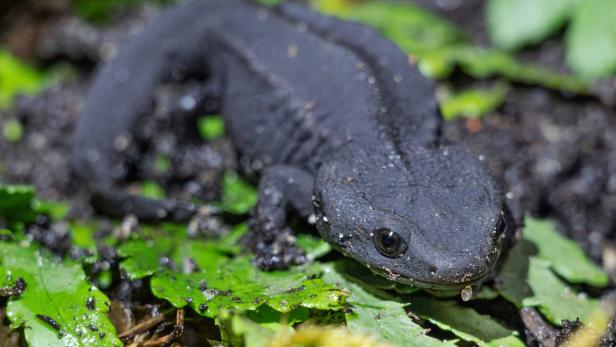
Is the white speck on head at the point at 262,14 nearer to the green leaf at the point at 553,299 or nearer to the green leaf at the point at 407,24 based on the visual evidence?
the green leaf at the point at 407,24

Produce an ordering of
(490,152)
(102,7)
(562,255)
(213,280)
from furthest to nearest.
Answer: (102,7) → (490,152) → (562,255) → (213,280)

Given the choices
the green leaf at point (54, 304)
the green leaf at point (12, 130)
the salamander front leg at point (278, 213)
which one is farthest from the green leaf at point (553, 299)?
the green leaf at point (12, 130)

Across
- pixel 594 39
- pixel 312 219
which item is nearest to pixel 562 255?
pixel 312 219

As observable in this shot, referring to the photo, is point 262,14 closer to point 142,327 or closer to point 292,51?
point 292,51

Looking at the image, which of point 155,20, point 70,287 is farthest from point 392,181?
point 155,20

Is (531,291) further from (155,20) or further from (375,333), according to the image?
(155,20)

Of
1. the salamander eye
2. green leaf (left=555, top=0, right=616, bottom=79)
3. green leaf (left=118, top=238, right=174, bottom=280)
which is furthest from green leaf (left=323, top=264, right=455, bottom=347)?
green leaf (left=555, top=0, right=616, bottom=79)

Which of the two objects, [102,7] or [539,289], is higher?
[539,289]
